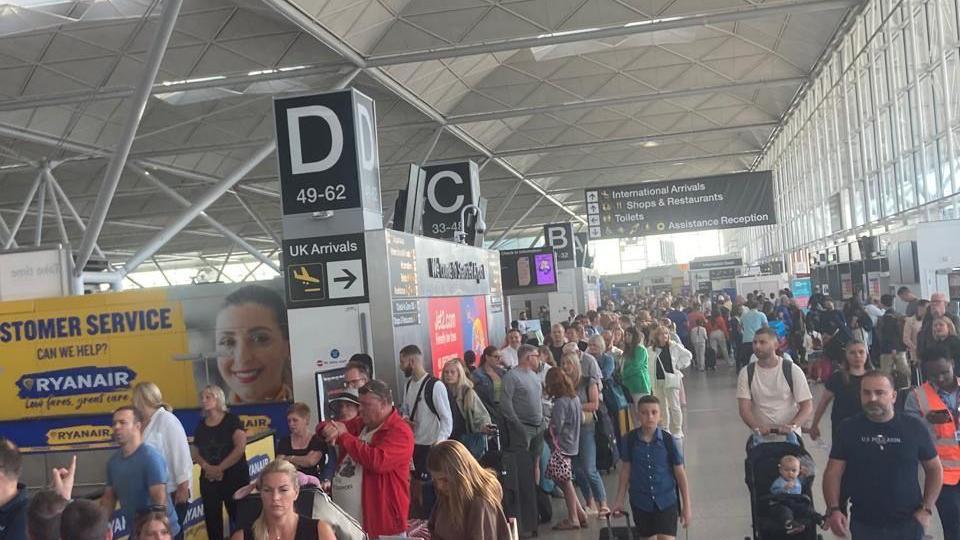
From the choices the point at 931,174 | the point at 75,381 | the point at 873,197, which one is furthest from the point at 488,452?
the point at 873,197

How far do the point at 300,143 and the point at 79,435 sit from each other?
4.01m

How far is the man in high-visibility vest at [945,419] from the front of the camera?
18.2 ft

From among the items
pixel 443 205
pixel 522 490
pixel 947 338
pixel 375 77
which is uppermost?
pixel 375 77

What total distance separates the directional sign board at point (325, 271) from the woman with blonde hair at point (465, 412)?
1515mm

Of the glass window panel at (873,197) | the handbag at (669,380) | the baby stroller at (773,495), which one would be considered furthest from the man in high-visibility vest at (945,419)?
the glass window panel at (873,197)

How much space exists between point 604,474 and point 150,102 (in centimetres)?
1837

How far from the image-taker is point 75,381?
10.3 m

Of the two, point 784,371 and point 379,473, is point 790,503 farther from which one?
point 379,473

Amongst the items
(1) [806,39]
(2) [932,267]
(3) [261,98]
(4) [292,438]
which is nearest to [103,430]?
(4) [292,438]

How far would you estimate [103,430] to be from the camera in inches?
379

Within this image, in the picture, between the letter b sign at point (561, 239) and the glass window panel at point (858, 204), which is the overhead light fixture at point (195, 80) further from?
the glass window panel at point (858, 204)

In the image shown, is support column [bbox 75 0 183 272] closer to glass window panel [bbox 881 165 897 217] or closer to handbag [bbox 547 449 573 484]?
handbag [bbox 547 449 573 484]

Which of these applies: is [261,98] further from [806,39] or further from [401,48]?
[806,39]

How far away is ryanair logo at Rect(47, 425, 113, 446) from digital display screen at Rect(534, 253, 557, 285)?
13254 mm
